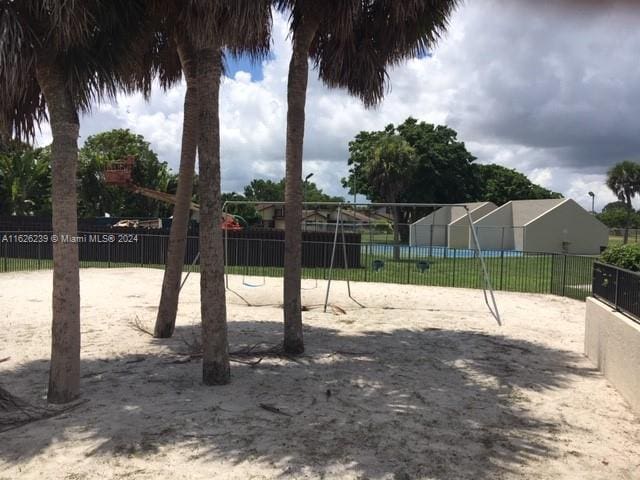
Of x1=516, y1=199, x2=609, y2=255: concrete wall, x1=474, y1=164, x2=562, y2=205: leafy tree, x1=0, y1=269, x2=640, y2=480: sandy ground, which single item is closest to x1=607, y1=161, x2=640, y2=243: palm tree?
x1=474, y1=164, x2=562, y2=205: leafy tree

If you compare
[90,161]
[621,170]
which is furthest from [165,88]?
[621,170]

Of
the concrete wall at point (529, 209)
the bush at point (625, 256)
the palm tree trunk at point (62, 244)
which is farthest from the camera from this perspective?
the concrete wall at point (529, 209)

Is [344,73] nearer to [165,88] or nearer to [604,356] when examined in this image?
[165,88]

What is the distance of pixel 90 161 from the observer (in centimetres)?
3478

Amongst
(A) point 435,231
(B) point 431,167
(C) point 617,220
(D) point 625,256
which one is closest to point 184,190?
(D) point 625,256

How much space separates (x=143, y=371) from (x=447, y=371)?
12.9ft

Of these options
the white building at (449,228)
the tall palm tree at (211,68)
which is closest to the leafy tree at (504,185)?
the white building at (449,228)

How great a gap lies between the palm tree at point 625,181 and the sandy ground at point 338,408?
159 feet

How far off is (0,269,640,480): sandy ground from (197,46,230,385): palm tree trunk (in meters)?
0.42

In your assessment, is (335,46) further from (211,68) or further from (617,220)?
(617,220)

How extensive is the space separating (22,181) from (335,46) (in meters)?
32.6

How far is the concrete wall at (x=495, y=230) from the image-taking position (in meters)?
37.2

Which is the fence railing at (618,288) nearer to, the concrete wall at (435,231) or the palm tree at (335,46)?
the palm tree at (335,46)

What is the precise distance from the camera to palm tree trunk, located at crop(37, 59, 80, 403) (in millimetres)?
5672
